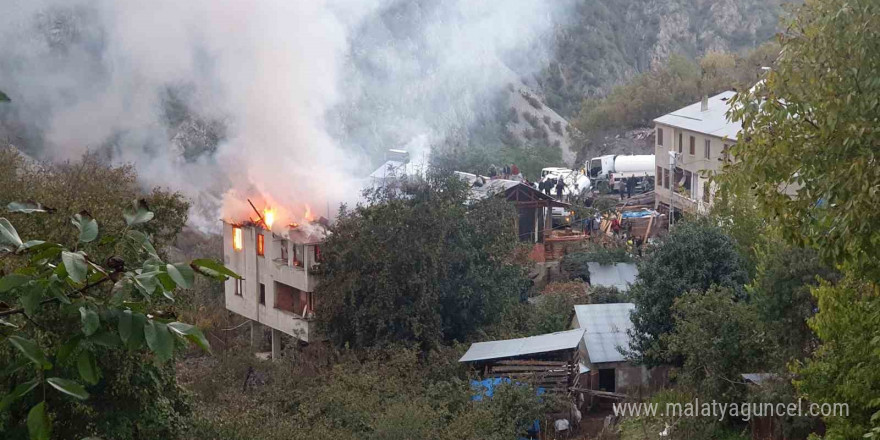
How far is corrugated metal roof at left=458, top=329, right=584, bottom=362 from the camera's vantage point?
1973cm

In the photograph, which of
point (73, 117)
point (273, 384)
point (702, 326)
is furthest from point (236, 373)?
point (73, 117)

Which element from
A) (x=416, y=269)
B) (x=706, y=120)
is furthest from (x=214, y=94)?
(x=706, y=120)

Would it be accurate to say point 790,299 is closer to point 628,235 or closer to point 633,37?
point 628,235

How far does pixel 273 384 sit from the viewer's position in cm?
1905

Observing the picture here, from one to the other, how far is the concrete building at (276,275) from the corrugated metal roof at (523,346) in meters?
3.99

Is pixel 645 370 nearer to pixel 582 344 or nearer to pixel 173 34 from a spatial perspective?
pixel 582 344

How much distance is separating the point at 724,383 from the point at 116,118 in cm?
2261

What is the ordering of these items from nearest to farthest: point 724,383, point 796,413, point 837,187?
point 837,187 → point 796,413 → point 724,383

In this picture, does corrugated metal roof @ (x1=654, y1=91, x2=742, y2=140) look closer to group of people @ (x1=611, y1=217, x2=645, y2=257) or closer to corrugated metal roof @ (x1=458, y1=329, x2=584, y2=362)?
group of people @ (x1=611, y1=217, x2=645, y2=257)

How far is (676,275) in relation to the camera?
19547 mm

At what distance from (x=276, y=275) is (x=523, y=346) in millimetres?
6669

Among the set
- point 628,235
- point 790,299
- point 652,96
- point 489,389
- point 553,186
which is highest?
point 652,96

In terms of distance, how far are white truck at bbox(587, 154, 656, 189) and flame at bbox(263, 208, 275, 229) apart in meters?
20.1

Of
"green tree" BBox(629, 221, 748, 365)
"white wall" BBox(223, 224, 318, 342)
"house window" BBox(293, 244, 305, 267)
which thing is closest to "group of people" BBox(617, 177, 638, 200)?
"white wall" BBox(223, 224, 318, 342)
